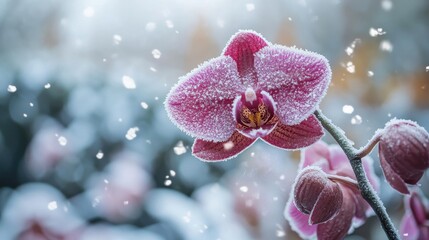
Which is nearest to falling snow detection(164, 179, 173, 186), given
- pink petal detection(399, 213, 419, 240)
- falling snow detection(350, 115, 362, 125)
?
falling snow detection(350, 115, 362, 125)

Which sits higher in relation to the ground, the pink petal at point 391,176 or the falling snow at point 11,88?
the pink petal at point 391,176

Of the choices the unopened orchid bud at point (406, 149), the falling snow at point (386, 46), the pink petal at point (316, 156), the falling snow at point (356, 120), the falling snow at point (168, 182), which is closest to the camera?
the unopened orchid bud at point (406, 149)

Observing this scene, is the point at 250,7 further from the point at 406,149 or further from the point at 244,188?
the point at 406,149

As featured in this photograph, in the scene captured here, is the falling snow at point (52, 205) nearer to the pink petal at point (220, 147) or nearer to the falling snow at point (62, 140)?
the falling snow at point (62, 140)

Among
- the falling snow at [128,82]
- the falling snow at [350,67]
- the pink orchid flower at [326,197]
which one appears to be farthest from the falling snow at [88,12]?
the pink orchid flower at [326,197]

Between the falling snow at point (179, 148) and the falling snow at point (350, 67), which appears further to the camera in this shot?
the falling snow at point (179, 148)
